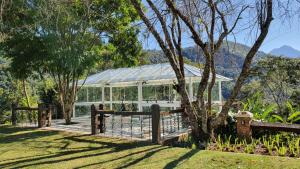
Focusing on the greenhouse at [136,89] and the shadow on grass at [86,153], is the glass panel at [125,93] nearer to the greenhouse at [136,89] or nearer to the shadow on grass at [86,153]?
the greenhouse at [136,89]

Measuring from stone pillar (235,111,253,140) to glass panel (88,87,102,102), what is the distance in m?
14.4

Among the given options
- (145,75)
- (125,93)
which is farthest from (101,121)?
(125,93)

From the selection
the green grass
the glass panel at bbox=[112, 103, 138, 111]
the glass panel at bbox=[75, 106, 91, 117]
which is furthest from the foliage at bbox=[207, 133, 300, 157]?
the glass panel at bbox=[75, 106, 91, 117]

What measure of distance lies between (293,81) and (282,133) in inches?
698

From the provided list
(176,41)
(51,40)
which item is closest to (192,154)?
(176,41)

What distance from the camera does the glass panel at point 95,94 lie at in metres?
21.7

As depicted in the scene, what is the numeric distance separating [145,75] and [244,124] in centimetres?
960

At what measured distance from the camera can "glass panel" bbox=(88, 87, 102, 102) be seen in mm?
21672

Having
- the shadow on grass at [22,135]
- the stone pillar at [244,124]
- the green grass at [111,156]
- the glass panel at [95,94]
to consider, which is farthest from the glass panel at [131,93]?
the stone pillar at [244,124]

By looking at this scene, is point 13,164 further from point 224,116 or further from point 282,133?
point 282,133

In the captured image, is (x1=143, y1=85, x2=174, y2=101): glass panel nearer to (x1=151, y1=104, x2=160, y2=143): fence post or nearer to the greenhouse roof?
the greenhouse roof

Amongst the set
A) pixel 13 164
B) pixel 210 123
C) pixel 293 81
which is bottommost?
pixel 13 164

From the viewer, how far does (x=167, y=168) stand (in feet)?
20.1

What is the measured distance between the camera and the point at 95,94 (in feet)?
71.5
